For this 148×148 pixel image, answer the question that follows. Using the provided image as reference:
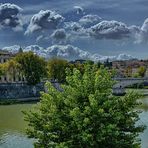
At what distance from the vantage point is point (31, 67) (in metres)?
91.2

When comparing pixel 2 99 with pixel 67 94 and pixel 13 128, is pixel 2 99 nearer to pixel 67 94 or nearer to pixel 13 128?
pixel 13 128

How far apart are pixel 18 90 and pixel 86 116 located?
73437 mm

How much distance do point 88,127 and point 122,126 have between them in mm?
1576

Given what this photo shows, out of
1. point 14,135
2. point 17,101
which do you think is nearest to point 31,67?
point 17,101

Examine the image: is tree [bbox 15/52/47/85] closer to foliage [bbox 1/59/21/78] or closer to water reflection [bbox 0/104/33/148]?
foliage [bbox 1/59/21/78]

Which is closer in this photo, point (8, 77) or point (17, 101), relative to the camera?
point (17, 101)

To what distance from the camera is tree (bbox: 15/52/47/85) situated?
300 ft

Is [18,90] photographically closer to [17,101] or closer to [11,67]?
[11,67]

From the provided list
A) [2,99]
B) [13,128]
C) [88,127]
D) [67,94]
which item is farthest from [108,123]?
[2,99]

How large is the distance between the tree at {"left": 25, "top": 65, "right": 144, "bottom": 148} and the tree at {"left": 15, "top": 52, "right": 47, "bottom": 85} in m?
72.5

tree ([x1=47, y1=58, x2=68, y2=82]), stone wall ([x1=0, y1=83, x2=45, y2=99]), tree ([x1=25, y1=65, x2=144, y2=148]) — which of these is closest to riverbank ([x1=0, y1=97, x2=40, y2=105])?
stone wall ([x1=0, y1=83, x2=45, y2=99])

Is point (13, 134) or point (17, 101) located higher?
point (13, 134)

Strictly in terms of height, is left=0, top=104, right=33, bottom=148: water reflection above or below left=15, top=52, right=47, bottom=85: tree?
below

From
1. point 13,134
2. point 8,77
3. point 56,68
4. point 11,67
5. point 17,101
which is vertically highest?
point 11,67
